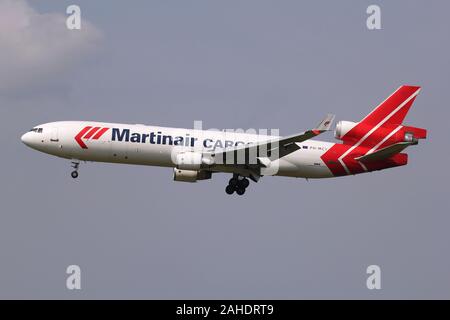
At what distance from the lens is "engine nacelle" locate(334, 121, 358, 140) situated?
79938 millimetres

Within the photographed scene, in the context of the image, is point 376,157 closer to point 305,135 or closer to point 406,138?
point 406,138

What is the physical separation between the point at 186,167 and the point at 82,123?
867cm

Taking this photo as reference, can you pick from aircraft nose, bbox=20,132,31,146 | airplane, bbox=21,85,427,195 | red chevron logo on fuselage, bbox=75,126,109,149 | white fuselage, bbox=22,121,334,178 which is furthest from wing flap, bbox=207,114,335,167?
aircraft nose, bbox=20,132,31,146

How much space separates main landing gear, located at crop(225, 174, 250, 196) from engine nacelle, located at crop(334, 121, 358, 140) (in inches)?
298

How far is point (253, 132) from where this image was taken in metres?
79.9

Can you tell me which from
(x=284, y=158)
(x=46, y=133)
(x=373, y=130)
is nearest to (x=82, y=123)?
(x=46, y=133)

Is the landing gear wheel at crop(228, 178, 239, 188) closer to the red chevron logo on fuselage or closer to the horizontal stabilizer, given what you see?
the horizontal stabilizer

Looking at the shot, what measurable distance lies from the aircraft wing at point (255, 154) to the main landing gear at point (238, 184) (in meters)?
1.83

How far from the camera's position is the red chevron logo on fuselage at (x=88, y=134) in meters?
77.6

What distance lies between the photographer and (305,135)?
241 ft

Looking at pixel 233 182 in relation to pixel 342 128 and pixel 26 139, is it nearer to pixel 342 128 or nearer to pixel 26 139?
pixel 342 128

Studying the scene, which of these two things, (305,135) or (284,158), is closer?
(305,135)

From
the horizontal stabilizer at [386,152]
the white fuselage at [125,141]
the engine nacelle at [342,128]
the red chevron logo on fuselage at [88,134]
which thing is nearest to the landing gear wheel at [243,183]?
the white fuselage at [125,141]

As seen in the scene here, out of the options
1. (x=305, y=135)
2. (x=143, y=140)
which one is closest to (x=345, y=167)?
(x=305, y=135)
